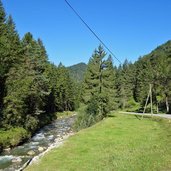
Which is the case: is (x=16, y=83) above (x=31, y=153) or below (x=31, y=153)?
above

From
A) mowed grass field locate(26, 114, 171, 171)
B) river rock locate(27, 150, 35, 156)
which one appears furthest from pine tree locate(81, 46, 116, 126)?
mowed grass field locate(26, 114, 171, 171)

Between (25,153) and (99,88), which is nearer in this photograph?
(25,153)

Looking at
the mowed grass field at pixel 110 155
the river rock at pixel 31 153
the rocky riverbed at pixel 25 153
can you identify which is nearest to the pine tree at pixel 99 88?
the rocky riverbed at pixel 25 153

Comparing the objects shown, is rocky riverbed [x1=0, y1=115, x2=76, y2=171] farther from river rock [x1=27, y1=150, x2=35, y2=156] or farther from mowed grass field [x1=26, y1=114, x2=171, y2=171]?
mowed grass field [x1=26, y1=114, x2=171, y2=171]

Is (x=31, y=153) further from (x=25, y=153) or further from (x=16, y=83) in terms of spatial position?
(x=16, y=83)

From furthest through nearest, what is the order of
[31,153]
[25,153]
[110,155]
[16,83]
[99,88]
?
[99,88] → [16,83] → [25,153] → [31,153] → [110,155]

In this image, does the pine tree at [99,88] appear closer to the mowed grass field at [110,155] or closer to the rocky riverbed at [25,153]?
the rocky riverbed at [25,153]

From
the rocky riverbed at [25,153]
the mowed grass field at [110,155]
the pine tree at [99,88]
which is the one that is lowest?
the rocky riverbed at [25,153]

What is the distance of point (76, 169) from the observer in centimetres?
1539

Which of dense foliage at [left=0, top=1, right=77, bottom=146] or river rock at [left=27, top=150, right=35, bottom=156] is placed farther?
dense foliage at [left=0, top=1, right=77, bottom=146]

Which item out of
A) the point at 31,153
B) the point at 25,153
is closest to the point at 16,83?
the point at 25,153

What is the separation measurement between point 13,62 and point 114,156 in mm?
28293

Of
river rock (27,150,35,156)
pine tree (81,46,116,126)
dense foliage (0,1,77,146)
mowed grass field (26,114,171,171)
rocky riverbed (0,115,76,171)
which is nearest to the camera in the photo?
mowed grass field (26,114,171,171)

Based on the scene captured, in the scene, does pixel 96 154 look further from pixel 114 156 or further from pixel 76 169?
pixel 76 169
